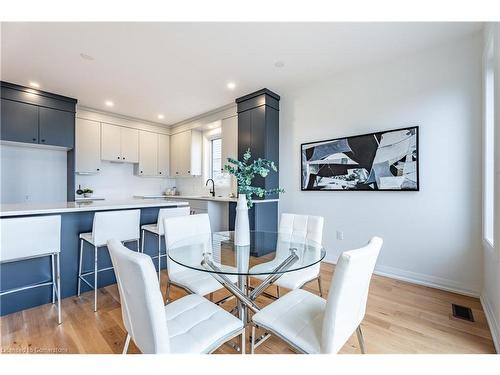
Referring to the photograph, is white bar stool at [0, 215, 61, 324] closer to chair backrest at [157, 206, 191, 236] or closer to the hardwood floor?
the hardwood floor

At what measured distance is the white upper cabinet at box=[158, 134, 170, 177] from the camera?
17.9ft

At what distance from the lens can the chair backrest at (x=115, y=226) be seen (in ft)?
6.95

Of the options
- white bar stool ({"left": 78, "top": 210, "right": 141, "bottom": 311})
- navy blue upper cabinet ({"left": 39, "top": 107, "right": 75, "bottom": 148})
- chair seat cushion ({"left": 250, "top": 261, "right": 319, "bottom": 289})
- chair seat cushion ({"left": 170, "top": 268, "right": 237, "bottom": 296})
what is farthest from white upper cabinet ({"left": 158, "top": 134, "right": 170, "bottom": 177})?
chair seat cushion ({"left": 250, "top": 261, "right": 319, "bottom": 289})

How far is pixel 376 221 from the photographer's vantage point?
2.90m

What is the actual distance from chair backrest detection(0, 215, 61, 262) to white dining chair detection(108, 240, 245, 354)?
1.27m

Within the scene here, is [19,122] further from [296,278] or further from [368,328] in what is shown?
[368,328]

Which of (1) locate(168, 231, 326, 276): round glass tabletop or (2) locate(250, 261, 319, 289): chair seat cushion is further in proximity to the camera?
(2) locate(250, 261, 319, 289): chair seat cushion

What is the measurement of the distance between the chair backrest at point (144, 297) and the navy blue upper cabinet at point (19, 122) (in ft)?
12.6

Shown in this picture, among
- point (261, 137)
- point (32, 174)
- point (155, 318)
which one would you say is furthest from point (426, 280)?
point (32, 174)

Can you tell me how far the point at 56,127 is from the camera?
3814 millimetres

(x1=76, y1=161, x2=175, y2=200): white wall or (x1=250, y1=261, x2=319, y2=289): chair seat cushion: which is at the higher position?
(x1=76, y1=161, x2=175, y2=200): white wall

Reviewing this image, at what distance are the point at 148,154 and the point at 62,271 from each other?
338cm

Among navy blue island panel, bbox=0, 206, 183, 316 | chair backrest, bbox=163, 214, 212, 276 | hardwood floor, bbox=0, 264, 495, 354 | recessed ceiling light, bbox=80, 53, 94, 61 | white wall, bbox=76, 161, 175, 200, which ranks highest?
recessed ceiling light, bbox=80, 53, 94, 61
